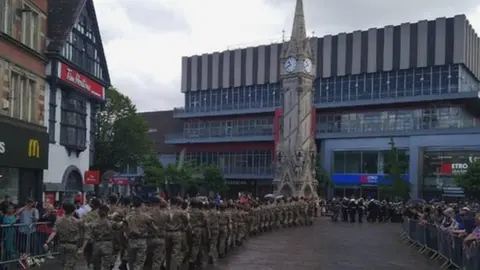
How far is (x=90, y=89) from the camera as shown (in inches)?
1491

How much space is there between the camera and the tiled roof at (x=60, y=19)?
33.4 m

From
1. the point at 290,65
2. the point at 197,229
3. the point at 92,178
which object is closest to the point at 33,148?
the point at 92,178

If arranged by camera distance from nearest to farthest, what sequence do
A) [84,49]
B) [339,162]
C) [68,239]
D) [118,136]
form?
[68,239], [84,49], [118,136], [339,162]

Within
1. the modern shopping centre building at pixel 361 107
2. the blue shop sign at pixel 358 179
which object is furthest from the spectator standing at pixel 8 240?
the blue shop sign at pixel 358 179

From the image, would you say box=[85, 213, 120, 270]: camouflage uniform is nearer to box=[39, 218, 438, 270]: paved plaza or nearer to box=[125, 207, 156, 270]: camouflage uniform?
box=[125, 207, 156, 270]: camouflage uniform

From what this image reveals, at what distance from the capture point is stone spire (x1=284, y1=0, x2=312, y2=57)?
5434 centimetres

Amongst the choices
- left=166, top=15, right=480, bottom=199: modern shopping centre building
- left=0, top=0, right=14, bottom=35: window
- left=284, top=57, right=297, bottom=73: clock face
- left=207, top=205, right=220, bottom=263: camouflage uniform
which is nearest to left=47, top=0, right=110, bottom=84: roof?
left=0, top=0, right=14, bottom=35: window

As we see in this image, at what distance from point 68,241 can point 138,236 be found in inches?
54.0

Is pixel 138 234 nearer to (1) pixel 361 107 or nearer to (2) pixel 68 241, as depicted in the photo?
(2) pixel 68 241

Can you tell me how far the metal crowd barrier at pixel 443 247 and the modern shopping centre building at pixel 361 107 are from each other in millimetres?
41987

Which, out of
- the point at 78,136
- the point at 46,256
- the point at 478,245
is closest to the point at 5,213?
the point at 46,256

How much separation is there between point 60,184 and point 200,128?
178ft

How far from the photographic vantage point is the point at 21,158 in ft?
84.6

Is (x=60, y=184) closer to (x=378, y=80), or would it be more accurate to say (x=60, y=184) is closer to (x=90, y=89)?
(x=90, y=89)
